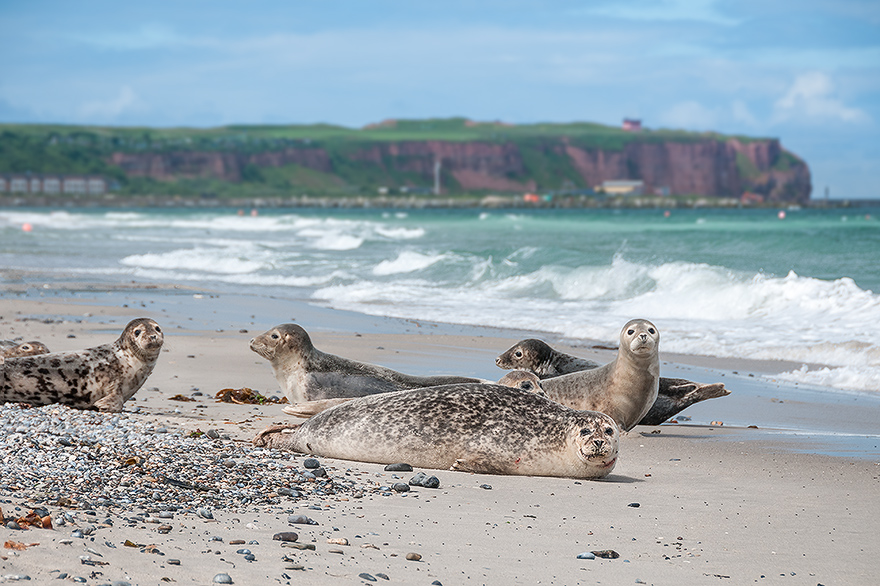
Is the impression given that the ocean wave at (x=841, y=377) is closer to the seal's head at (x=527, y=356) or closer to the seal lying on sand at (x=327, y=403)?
the seal's head at (x=527, y=356)

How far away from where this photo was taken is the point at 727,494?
6.06 meters

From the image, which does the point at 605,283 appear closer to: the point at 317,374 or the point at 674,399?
the point at 674,399

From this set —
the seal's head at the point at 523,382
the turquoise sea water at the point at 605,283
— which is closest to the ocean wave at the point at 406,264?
the turquoise sea water at the point at 605,283

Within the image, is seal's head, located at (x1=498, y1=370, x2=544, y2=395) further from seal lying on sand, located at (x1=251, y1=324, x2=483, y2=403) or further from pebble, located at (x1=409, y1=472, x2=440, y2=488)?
pebble, located at (x1=409, y1=472, x2=440, y2=488)

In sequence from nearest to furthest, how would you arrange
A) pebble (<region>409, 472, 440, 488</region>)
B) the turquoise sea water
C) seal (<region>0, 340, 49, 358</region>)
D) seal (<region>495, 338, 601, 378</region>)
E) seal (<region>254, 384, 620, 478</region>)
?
1. pebble (<region>409, 472, 440, 488</region>)
2. seal (<region>254, 384, 620, 478</region>)
3. seal (<region>0, 340, 49, 358</region>)
4. seal (<region>495, 338, 601, 378</region>)
5. the turquoise sea water

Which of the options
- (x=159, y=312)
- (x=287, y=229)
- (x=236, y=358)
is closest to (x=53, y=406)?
(x=236, y=358)

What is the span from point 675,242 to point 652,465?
32.8 metres

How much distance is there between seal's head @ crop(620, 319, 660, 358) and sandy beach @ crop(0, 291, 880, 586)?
2.31ft

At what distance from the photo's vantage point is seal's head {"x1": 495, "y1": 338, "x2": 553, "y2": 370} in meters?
9.55

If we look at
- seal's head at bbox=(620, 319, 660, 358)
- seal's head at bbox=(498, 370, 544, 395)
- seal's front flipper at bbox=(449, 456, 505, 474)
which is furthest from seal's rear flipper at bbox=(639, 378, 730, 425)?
seal's front flipper at bbox=(449, 456, 505, 474)

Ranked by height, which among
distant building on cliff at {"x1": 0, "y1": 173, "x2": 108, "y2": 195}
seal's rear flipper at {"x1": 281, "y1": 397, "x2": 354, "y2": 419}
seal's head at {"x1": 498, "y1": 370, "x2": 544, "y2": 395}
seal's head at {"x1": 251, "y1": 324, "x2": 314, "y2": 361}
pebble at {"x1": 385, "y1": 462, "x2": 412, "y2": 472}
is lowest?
pebble at {"x1": 385, "y1": 462, "x2": 412, "y2": 472}

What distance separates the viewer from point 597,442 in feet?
20.7

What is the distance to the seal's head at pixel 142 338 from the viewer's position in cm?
825

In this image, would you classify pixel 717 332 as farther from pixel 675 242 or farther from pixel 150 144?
pixel 150 144
